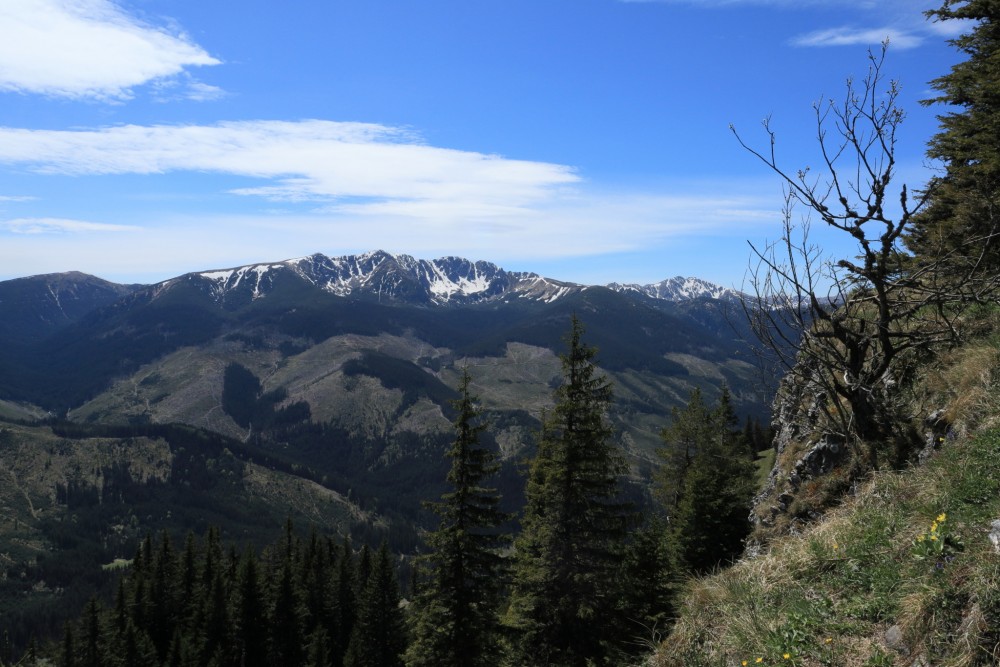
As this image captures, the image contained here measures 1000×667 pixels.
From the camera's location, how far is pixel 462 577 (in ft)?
75.8

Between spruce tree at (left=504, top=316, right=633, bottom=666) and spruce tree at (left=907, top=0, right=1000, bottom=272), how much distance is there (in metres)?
12.6

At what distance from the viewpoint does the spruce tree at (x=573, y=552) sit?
21.7 metres

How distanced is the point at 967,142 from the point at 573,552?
2124 cm

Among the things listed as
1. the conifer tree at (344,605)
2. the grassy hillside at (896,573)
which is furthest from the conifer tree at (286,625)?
the grassy hillside at (896,573)

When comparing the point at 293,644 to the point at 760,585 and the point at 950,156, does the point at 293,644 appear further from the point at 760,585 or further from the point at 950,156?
the point at 950,156

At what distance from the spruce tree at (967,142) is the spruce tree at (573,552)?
41.3 feet

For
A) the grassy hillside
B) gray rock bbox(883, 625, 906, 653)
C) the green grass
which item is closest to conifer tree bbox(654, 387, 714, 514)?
the grassy hillside

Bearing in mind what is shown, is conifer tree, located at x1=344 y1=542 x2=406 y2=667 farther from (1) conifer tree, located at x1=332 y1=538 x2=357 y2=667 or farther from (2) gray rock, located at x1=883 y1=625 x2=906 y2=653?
(2) gray rock, located at x1=883 y1=625 x2=906 y2=653

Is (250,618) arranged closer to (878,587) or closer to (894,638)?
(878,587)

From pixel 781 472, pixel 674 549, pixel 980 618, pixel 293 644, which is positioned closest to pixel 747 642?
pixel 980 618

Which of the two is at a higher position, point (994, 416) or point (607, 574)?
point (994, 416)

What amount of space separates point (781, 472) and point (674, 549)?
1465 centimetres

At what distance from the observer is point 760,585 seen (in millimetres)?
8078

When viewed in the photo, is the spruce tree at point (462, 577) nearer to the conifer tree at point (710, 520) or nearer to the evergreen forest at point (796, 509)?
the evergreen forest at point (796, 509)
